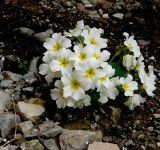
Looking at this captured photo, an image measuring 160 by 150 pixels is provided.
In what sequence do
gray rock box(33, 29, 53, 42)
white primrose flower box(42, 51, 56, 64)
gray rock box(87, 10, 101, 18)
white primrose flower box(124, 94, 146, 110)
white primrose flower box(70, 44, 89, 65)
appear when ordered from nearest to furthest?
white primrose flower box(70, 44, 89, 65)
white primrose flower box(42, 51, 56, 64)
white primrose flower box(124, 94, 146, 110)
gray rock box(33, 29, 53, 42)
gray rock box(87, 10, 101, 18)

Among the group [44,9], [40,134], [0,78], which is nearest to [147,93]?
[40,134]

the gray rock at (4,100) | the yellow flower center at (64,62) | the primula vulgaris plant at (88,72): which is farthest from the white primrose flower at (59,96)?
the gray rock at (4,100)

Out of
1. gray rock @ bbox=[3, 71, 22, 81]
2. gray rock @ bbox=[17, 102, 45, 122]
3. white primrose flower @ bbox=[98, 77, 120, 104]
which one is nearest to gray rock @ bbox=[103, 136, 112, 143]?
white primrose flower @ bbox=[98, 77, 120, 104]

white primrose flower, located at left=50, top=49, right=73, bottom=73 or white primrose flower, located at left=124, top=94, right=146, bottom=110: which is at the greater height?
white primrose flower, located at left=50, top=49, right=73, bottom=73

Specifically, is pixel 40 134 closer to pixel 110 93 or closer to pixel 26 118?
pixel 26 118

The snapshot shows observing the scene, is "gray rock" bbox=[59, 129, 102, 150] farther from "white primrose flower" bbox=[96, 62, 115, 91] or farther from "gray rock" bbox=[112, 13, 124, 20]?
"gray rock" bbox=[112, 13, 124, 20]

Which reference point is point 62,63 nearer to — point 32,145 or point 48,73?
point 48,73

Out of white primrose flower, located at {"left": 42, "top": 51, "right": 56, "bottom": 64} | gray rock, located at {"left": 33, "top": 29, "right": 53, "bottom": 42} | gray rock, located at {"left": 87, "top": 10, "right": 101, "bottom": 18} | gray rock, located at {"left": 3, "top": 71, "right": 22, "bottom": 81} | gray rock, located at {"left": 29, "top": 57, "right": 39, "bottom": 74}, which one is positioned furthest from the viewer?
gray rock, located at {"left": 87, "top": 10, "right": 101, "bottom": 18}

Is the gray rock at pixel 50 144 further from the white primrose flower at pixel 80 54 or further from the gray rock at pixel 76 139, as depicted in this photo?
the white primrose flower at pixel 80 54
